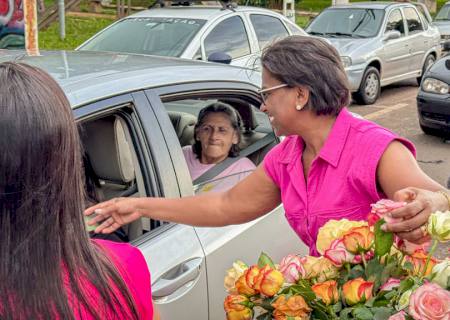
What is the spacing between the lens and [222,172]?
121 inches

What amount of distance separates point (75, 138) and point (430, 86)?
7206mm

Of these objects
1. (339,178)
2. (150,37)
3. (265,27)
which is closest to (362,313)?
(339,178)

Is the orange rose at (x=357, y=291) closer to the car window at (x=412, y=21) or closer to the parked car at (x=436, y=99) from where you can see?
the parked car at (x=436, y=99)

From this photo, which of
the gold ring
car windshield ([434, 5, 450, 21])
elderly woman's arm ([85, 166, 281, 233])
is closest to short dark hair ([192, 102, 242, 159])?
elderly woman's arm ([85, 166, 281, 233])

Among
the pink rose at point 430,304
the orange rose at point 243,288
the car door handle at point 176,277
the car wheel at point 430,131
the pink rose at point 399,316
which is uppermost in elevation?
the pink rose at point 430,304

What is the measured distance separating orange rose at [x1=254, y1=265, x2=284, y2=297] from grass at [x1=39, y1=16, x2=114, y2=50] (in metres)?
12.1

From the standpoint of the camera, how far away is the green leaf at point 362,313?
1447mm

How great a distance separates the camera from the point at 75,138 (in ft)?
4.08

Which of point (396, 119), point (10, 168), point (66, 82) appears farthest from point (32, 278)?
point (396, 119)

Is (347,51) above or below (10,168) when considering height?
below

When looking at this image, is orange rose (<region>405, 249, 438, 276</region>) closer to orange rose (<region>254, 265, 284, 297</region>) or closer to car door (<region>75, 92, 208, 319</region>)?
orange rose (<region>254, 265, 284, 297</region>)

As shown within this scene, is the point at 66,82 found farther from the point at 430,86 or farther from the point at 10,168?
the point at 430,86

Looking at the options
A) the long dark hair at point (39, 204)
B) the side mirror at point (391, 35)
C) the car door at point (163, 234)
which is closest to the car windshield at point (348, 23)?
the side mirror at point (391, 35)

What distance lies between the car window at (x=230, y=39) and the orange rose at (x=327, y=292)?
5.93 metres
